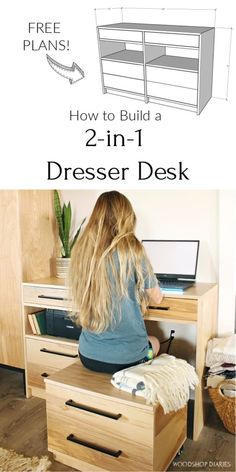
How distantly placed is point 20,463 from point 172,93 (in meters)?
1.44

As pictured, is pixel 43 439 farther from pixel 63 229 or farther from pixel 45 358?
pixel 63 229

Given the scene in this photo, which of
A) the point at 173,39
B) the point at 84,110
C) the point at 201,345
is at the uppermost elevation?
the point at 173,39

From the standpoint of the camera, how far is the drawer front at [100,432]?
1.38 meters

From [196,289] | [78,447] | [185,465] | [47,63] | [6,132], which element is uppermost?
[47,63]

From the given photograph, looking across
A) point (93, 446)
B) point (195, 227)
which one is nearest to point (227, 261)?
point (195, 227)

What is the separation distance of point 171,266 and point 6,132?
1.18 m

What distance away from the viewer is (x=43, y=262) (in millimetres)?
2240

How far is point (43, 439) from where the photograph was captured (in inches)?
68.0

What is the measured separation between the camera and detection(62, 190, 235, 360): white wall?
6.37 feet

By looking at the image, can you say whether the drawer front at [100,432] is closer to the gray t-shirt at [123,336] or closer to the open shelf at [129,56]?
the gray t-shirt at [123,336]

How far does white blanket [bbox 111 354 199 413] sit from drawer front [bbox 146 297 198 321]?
230 mm

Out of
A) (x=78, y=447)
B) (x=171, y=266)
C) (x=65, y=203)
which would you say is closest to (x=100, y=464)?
(x=78, y=447)

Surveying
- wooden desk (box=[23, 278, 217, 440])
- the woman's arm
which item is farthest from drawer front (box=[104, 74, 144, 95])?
wooden desk (box=[23, 278, 217, 440])

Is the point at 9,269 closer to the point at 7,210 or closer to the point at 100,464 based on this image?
the point at 7,210
